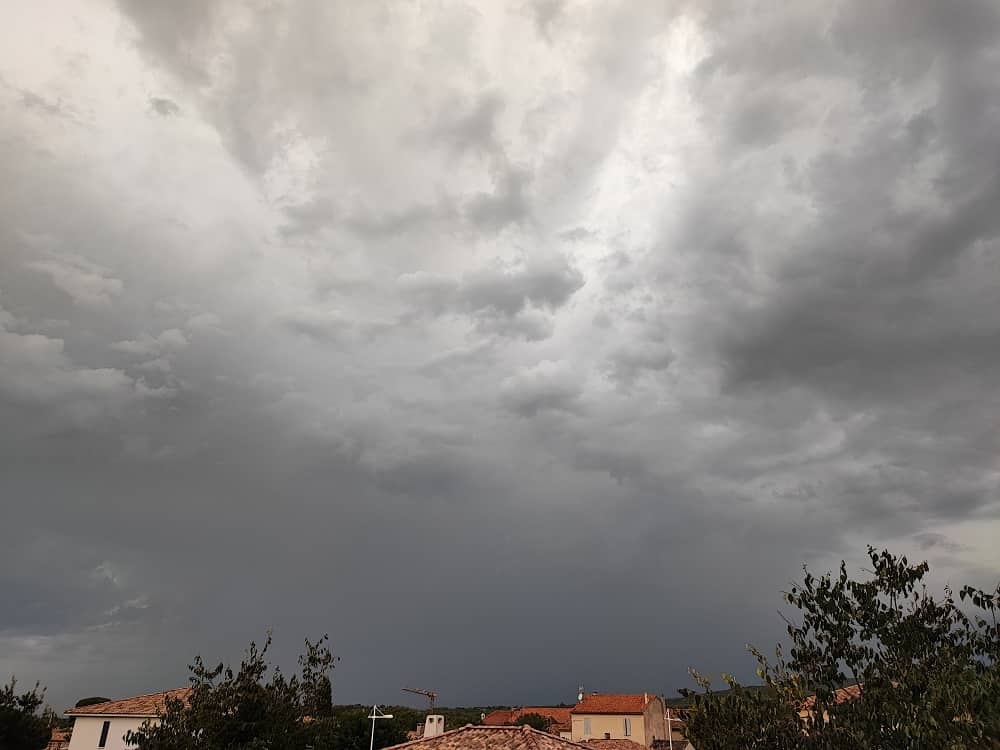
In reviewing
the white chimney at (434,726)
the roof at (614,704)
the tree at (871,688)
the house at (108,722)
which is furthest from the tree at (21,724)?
the roof at (614,704)

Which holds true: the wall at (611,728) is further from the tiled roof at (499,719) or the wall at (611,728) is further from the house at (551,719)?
the tiled roof at (499,719)

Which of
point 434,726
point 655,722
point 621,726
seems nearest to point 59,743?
point 434,726

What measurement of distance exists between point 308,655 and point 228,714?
779cm

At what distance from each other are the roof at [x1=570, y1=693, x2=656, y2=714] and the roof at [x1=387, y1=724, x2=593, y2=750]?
6142cm

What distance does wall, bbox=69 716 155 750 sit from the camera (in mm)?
59719

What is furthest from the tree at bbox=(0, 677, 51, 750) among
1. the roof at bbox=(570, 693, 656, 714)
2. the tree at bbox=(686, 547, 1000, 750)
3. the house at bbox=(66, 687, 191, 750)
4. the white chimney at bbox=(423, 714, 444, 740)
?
the roof at bbox=(570, 693, 656, 714)

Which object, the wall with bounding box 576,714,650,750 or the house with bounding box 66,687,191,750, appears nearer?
the house with bounding box 66,687,191,750

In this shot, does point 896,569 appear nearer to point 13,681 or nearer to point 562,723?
point 13,681

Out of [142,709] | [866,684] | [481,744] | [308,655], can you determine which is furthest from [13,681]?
[866,684]

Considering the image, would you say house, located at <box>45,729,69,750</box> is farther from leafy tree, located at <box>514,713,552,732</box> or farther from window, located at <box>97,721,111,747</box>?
leafy tree, located at <box>514,713,552,732</box>

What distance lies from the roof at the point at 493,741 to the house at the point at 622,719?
59837 mm

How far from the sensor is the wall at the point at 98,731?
2351 inches

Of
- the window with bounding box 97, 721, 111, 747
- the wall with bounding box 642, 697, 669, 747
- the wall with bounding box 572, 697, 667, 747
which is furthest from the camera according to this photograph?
Result: the wall with bounding box 572, 697, 667, 747

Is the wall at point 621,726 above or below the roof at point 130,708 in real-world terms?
below
